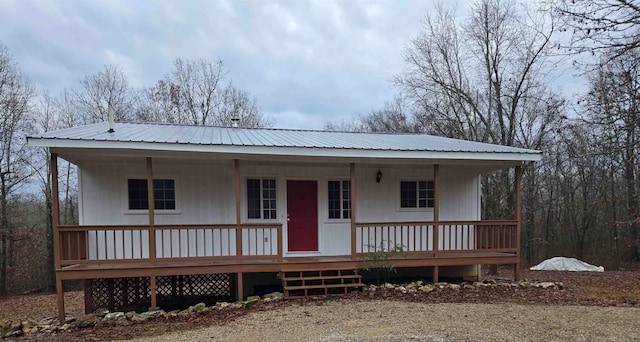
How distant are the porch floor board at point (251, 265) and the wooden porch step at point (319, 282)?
16 centimetres

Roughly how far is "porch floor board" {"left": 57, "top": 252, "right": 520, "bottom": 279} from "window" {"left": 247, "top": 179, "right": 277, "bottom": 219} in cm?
→ 113

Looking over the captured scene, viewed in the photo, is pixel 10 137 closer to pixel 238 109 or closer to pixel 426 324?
pixel 238 109

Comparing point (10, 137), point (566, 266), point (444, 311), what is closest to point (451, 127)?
point (566, 266)

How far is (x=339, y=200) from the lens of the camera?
900 centimetres

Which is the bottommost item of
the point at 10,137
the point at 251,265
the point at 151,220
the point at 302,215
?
the point at 251,265

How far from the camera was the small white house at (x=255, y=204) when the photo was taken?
6.99 metres

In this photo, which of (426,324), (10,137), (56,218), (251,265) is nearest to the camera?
(426,324)

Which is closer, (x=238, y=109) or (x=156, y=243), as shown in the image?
(x=156, y=243)

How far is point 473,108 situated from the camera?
688 inches

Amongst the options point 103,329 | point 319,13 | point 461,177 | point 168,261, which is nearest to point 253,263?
point 168,261

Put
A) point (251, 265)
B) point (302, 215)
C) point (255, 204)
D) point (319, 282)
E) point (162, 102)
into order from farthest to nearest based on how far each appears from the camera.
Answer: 1. point (162, 102)
2. point (302, 215)
3. point (255, 204)
4. point (319, 282)
5. point (251, 265)

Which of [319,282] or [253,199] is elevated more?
[253,199]

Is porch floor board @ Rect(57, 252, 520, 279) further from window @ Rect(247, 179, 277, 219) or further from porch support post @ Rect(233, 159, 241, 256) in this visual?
window @ Rect(247, 179, 277, 219)

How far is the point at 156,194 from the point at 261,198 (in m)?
2.27
